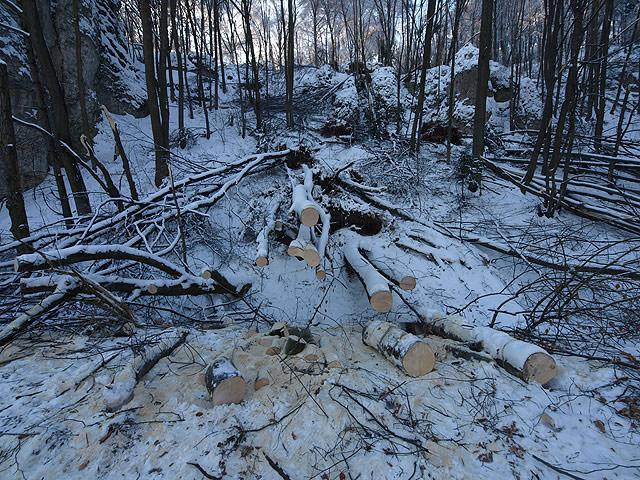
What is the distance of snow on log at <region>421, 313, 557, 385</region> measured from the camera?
2.47 meters

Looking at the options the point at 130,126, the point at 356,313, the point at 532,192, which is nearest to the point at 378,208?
the point at 356,313

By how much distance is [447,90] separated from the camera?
36.9ft

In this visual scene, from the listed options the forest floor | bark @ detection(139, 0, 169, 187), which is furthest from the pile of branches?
bark @ detection(139, 0, 169, 187)

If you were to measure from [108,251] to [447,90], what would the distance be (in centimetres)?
1139

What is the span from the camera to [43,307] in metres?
3.15

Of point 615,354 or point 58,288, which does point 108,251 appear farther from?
point 615,354

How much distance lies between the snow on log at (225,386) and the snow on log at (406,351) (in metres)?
1.25

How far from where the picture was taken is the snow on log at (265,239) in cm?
391

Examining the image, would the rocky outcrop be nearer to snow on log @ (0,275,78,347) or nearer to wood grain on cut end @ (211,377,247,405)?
snow on log @ (0,275,78,347)

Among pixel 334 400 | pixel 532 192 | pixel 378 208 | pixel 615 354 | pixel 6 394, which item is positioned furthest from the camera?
pixel 532 192

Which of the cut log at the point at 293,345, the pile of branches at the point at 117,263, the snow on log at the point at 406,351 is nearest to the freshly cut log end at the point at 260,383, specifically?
the cut log at the point at 293,345

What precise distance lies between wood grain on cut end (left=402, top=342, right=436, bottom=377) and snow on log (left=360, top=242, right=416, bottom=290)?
71.2 inches

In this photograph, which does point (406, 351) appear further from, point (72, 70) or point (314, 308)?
point (72, 70)

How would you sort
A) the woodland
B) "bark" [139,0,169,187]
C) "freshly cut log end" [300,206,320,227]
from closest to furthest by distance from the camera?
1. the woodland
2. "freshly cut log end" [300,206,320,227]
3. "bark" [139,0,169,187]
